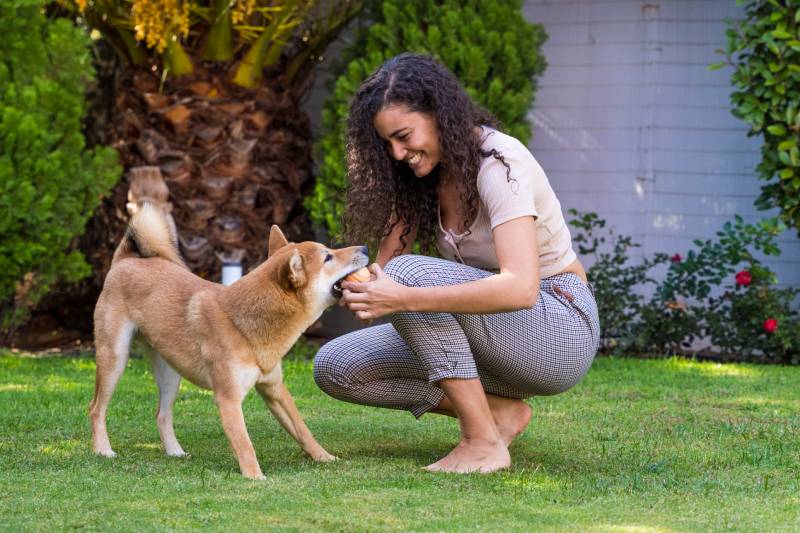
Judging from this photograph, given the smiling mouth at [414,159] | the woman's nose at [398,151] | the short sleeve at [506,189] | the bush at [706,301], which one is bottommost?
the bush at [706,301]

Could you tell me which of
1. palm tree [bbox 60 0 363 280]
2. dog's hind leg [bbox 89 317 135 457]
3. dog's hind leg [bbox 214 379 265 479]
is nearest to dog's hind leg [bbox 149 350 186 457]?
dog's hind leg [bbox 89 317 135 457]

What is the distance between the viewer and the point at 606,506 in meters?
3.77

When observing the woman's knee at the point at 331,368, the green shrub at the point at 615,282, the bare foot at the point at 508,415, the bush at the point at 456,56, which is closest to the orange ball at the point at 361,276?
the woman's knee at the point at 331,368

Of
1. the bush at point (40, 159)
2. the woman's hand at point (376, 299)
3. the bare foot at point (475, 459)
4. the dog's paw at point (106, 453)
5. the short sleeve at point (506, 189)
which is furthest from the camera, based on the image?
the bush at point (40, 159)

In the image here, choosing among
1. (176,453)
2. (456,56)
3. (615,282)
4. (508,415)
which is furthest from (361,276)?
(615,282)

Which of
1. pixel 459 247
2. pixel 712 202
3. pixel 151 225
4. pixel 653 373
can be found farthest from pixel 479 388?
pixel 712 202

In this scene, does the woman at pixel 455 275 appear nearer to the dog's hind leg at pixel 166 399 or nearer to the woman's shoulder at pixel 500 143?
the woman's shoulder at pixel 500 143

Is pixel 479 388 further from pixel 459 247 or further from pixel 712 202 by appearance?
pixel 712 202

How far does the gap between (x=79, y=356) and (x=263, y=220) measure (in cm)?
153

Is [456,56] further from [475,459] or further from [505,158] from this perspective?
[475,459]

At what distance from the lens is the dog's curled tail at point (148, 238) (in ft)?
17.0

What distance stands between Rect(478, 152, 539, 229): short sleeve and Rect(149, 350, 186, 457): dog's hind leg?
153 centimetres

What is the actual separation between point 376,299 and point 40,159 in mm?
4241

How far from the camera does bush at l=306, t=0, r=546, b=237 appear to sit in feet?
26.0
